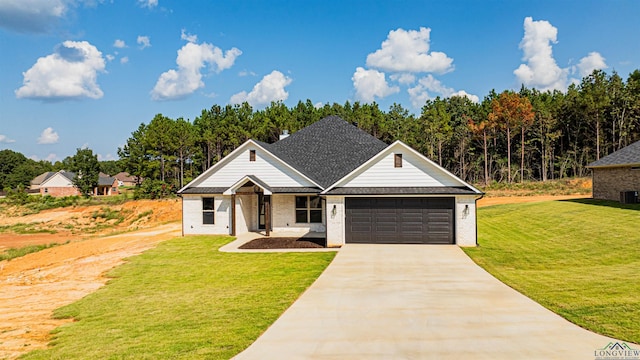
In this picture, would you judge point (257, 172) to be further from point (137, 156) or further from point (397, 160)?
point (137, 156)

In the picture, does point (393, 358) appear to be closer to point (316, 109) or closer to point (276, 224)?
point (276, 224)

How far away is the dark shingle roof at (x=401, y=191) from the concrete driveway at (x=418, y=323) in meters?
5.43

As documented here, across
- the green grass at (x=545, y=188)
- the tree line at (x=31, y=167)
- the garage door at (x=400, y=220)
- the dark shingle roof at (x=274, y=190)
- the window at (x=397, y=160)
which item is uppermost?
the tree line at (x=31, y=167)

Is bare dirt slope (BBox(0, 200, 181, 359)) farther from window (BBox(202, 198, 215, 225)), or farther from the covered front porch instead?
the covered front porch

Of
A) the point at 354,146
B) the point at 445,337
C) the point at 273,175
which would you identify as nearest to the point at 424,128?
the point at 354,146

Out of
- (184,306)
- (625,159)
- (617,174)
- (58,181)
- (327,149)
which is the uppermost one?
(327,149)

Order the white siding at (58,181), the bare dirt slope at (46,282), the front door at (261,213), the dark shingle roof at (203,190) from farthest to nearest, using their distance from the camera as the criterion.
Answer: the white siding at (58,181), the front door at (261,213), the dark shingle roof at (203,190), the bare dirt slope at (46,282)

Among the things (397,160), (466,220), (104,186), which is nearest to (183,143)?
(104,186)

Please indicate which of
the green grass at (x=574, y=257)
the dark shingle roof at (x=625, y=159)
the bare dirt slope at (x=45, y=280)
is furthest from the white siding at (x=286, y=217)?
the dark shingle roof at (x=625, y=159)

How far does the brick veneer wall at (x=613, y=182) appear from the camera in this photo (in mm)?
24825

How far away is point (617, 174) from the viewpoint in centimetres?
2627

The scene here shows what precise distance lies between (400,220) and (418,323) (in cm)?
1024

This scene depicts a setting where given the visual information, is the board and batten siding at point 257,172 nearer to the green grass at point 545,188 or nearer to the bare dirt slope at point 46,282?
the bare dirt slope at point 46,282

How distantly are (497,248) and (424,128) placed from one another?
49961mm
